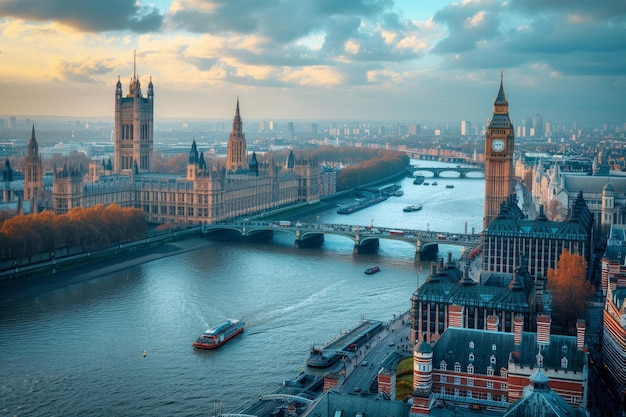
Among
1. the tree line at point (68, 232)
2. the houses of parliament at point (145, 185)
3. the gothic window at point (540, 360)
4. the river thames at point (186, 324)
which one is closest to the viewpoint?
the gothic window at point (540, 360)

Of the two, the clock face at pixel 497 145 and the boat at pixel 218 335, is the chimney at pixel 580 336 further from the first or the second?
the clock face at pixel 497 145

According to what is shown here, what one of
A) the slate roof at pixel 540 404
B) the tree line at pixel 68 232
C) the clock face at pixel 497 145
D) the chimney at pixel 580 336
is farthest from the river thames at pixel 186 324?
the slate roof at pixel 540 404

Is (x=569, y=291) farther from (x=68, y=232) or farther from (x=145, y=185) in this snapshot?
(x=145, y=185)

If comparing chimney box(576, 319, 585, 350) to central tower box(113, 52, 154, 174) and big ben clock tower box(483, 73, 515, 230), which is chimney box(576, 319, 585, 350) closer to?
big ben clock tower box(483, 73, 515, 230)

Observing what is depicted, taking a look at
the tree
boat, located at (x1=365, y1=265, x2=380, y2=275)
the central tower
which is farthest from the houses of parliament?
the tree

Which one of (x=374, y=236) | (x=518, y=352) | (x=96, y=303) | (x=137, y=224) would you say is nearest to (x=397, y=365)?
(x=518, y=352)

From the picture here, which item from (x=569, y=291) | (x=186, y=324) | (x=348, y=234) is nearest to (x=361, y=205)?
(x=348, y=234)
